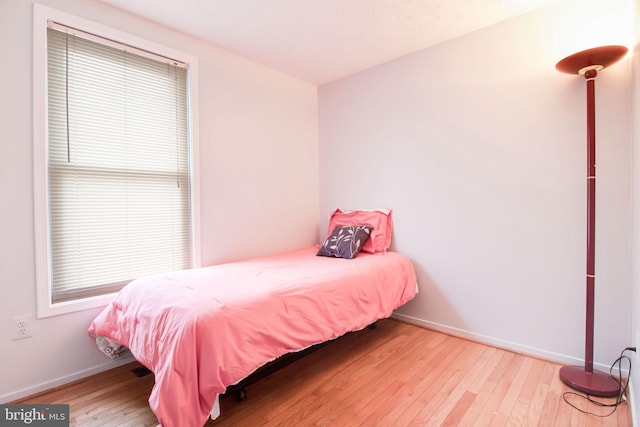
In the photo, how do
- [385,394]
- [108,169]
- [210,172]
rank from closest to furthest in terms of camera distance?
[385,394]
[108,169]
[210,172]

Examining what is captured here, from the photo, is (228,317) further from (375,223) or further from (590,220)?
(590,220)

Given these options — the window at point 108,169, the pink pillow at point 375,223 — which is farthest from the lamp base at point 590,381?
the window at point 108,169

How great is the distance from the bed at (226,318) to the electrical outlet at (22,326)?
1.02 ft

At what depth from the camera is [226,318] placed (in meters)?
1.51

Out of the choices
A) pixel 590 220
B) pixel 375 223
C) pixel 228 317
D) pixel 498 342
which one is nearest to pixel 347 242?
pixel 375 223

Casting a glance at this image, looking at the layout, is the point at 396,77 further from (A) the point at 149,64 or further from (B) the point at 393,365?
(B) the point at 393,365

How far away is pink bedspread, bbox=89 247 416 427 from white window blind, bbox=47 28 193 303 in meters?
0.34

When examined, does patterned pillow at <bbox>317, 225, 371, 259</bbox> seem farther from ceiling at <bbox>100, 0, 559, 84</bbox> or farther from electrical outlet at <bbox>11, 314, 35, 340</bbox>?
electrical outlet at <bbox>11, 314, 35, 340</bbox>

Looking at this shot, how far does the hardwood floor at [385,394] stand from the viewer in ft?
5.40

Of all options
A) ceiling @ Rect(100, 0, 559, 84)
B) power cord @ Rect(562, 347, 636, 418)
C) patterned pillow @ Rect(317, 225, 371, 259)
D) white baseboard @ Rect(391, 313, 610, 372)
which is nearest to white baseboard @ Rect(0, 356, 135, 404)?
patterned pillow @ Rect(317, 225, 371, 259)

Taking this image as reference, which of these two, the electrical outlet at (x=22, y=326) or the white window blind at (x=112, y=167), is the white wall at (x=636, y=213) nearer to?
the white window blind at (x=112, y=167)

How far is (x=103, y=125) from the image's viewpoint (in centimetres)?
220

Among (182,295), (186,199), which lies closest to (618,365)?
(182,295)

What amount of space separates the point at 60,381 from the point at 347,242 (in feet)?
7.25
